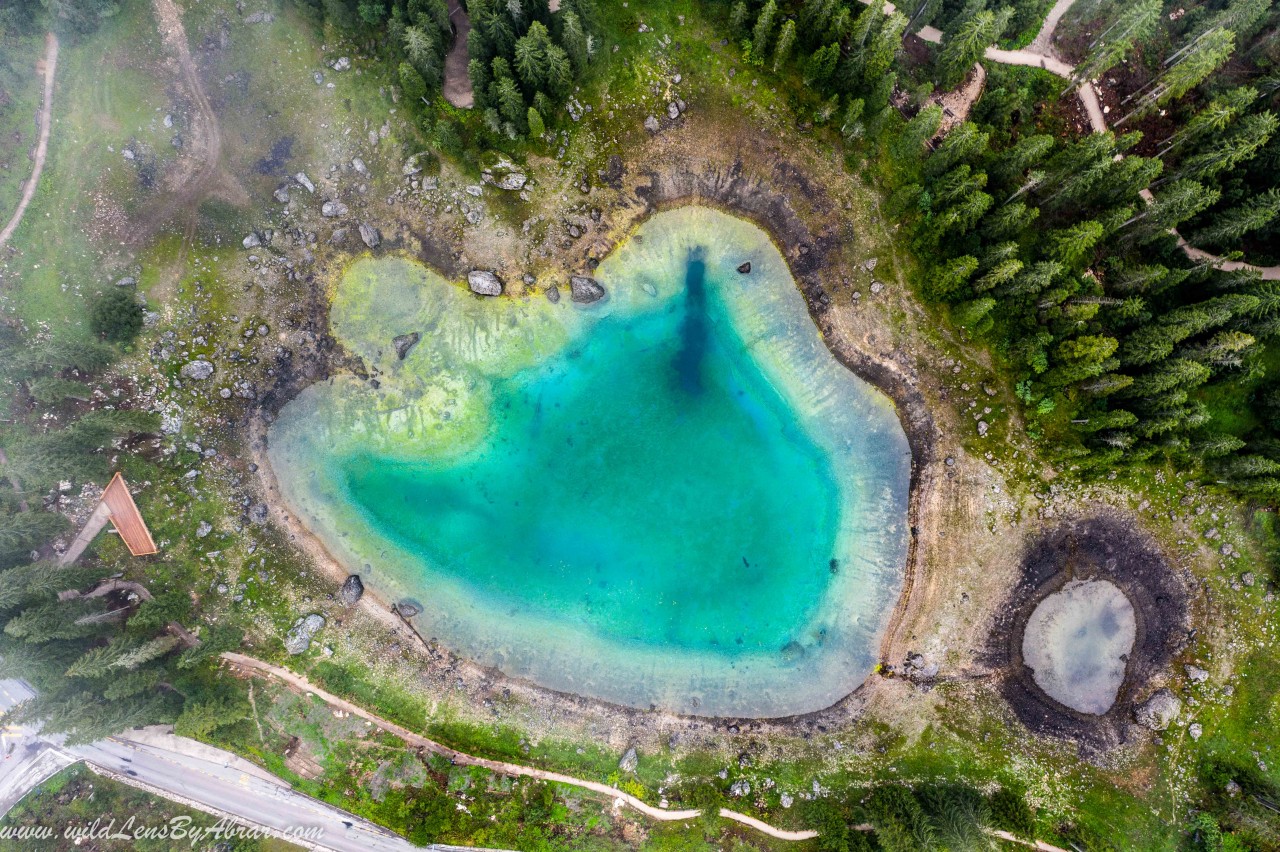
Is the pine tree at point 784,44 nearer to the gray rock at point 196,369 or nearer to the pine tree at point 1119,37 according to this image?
the pine tree at point 1119,37

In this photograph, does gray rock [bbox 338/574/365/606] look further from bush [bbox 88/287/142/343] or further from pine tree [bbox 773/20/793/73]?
pine tree [bbox 773/20/793/73]

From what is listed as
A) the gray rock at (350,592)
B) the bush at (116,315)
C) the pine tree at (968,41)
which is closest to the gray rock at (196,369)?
the bush at (116,315)

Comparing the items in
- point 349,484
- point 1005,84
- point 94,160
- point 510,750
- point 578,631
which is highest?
point 1005,84

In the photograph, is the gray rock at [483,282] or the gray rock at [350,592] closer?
the gray rock at [483,282]

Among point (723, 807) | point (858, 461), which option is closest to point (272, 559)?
point (723, 807)

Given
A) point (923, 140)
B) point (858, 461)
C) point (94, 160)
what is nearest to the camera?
point (923, 140)

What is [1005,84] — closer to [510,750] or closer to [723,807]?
[723,807]
